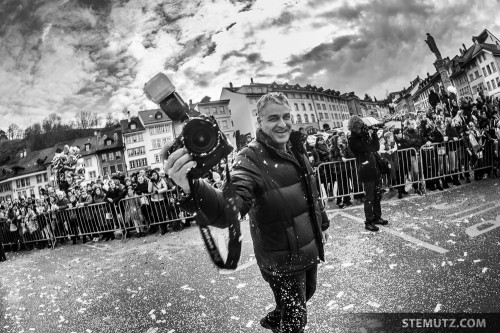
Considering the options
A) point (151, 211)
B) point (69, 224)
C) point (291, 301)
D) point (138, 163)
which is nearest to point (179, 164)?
point (291, 301)

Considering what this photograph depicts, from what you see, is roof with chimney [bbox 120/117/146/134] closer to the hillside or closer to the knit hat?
the hillside

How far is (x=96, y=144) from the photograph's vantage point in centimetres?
6244

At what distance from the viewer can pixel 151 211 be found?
9648 mm

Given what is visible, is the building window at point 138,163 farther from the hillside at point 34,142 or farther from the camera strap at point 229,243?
the camera strap at point 229,243

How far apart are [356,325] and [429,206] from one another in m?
5.11

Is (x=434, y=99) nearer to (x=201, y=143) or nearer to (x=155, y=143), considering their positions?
(x=201, y=143)

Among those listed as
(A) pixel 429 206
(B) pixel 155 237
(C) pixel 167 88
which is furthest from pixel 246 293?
(B) pixel 155 237

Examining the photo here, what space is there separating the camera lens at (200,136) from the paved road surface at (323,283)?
2543 mm

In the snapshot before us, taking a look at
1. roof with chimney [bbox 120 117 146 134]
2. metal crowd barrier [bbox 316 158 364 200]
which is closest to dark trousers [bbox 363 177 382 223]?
metal crowd barrier [bbox 316 158 364 200]

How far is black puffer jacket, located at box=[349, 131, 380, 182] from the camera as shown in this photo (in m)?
5.91

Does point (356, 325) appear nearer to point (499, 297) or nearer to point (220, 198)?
point (499, 297)

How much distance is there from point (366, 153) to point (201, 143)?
549cm

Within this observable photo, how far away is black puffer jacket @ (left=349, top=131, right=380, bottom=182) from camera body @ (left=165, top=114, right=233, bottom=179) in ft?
17.5

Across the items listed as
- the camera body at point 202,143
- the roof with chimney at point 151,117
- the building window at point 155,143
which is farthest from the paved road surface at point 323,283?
the roof with chimney at point 151,117
